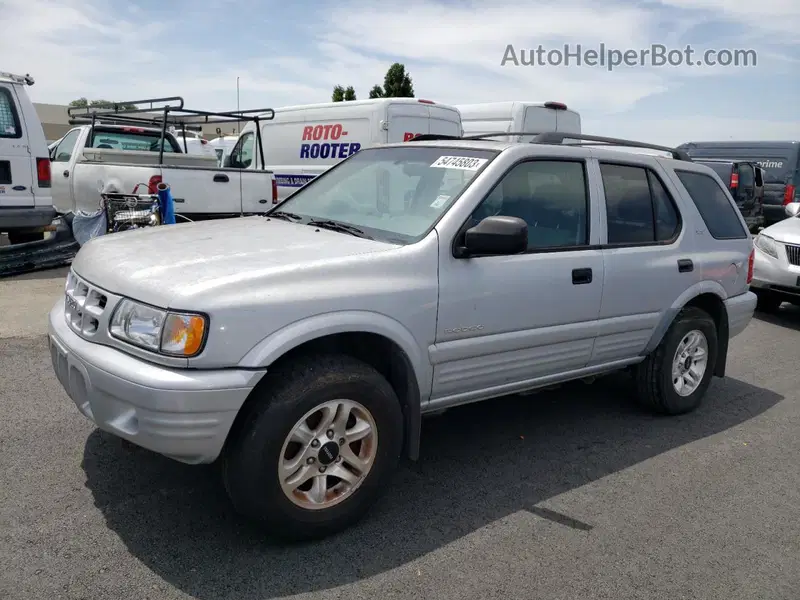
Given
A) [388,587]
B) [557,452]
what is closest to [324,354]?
[388,587]

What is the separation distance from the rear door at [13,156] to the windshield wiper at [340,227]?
6.18 meters

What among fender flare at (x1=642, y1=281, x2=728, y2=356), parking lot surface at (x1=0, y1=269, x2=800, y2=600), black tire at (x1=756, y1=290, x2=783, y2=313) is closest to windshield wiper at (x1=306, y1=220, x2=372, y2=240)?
parking lot surface at (x1=0, y1=269, x2=800, y2=600)

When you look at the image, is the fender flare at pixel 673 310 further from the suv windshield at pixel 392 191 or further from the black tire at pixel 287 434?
the black tire at pixel 287 434

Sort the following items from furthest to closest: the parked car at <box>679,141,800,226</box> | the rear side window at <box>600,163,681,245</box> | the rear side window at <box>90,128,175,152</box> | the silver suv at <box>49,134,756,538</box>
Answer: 1. the parked car at <box>679,141,800,226</box>
2. the rear side window at <box>90,128,175,152</box>
3. the rear side window at <box>600,163,681,245</box>
4. the silver suv at <box>49,134,756,538</box>

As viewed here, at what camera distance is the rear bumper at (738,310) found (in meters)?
5.21

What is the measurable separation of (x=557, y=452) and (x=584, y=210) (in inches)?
56.8

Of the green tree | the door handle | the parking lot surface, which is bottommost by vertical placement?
the parking lot surface

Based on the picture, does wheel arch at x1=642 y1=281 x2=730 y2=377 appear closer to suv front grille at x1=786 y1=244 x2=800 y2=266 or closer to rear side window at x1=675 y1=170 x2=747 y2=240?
rear side window at x1=675 y1=170 x2=747 y2=240

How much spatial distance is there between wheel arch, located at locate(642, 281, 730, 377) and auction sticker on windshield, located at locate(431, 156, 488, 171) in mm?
1760

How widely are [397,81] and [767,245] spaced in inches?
992

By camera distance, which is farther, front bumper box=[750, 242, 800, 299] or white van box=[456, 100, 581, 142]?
white van box=[456, 100, 581, 142]

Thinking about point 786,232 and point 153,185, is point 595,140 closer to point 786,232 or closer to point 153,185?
point 786,232

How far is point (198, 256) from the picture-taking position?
3.18m

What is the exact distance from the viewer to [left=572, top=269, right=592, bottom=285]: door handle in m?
4.00
